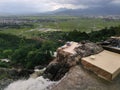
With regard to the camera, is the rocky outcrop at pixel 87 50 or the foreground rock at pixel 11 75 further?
the foreground rock at pixel 11 75

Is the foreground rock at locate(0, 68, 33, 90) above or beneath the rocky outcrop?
beneath

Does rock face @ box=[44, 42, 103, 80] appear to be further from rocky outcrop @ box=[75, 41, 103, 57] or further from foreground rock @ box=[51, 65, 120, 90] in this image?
foreground rock @ box=[51, 65, 120, 90]

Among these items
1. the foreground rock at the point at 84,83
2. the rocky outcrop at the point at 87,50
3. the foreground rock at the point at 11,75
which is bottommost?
the foreground rock at the point at 11,75

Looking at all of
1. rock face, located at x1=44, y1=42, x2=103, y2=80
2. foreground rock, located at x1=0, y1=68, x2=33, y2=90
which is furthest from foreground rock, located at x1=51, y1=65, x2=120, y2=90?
foreground rock, located at x1=0, y1=68, x2=33, y2=90

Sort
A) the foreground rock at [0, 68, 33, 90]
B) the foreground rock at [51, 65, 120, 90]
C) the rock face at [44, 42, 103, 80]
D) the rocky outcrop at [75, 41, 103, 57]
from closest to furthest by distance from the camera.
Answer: the foreground rock at [51, 65, 120, 90], the rock face at [44, 42, 103, 80], the rocky outcrop at [75, 41, 103, 57], the foreground rock at [0, 68, 33, 90]

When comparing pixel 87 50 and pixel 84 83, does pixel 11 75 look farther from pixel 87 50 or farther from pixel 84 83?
pixel 84 83

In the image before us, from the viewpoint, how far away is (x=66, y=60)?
2092cm

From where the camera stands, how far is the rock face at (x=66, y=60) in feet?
66.7

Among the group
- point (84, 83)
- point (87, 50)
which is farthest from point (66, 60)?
point (84, 83)

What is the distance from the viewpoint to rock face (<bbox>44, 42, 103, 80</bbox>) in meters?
20.3

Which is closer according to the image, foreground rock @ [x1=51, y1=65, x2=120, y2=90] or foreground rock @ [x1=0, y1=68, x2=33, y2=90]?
foreground rock @ [x1=51, y1=65, x2=120, y2=90]

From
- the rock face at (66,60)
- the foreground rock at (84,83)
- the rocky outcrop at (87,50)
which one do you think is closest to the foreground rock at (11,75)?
the rock face at (66,60)

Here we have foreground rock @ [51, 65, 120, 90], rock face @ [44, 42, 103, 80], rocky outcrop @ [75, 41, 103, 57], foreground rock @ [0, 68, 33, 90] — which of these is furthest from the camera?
foreground rock @ [0, 68, 33, 90]

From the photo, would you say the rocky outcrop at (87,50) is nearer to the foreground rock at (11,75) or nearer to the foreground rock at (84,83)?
the foreground rock at (84,83)
